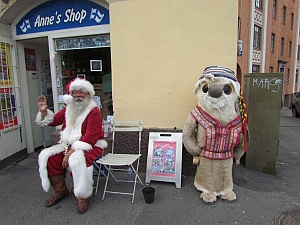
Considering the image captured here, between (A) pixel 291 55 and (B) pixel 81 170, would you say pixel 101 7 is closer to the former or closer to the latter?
(B) pixel 81 170

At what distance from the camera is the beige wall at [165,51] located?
3.40 m

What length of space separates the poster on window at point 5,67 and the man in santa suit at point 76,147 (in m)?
1.77

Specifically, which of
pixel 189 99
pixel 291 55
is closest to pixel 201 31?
pixel 189 99

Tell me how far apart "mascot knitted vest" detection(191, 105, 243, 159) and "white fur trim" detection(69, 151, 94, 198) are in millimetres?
1578

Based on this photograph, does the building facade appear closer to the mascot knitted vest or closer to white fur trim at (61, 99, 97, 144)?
the mascot knitted vest

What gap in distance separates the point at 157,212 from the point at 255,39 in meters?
19.3

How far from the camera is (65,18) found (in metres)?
4.30

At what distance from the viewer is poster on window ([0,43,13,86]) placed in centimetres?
429

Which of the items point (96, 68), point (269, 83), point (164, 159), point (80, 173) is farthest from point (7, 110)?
point (269, 83)

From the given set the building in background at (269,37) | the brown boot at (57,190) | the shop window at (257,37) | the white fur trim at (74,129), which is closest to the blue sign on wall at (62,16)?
the white fur trim at (74,129)

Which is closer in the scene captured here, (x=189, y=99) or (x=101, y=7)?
(x=189, y=99)

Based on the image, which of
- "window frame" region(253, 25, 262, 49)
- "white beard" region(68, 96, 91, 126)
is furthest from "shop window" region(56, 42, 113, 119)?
"window frame" region(253, 25, 262, 49)

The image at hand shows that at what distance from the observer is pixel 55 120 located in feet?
10.7

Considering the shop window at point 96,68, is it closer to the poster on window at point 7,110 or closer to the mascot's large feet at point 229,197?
the poster on window at point 7,110
